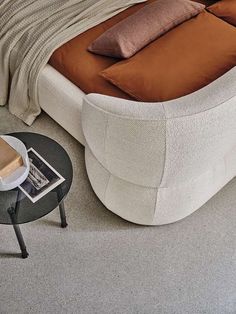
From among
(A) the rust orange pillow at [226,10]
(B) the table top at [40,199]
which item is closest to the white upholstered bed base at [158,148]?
(B) the table top at [40,199]

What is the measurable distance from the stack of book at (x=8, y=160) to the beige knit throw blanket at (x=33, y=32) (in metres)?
0.55

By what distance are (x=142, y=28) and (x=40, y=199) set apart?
844 millimetres

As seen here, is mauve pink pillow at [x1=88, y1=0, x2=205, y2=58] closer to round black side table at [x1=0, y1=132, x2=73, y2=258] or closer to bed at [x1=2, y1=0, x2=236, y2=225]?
bed at [x1=2, y1=0, x2=236, y2=225]

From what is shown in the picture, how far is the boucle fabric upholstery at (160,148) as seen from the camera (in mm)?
1270

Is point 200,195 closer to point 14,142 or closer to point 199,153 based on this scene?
point 199,153

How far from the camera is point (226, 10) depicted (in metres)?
1.92

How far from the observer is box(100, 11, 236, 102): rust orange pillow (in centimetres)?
156

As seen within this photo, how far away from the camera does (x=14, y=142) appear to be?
1.49 meters

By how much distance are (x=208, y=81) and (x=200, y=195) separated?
0.46 meters

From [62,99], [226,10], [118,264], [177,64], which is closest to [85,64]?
[62,99]

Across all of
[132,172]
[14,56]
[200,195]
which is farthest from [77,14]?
[200,195]

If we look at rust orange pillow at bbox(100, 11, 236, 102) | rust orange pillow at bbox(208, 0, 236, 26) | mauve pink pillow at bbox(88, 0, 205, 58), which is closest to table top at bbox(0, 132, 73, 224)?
rust orange pillow at bbox(100, 11, 236, 102)

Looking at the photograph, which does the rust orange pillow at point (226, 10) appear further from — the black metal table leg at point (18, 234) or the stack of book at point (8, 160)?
the black metal table leg at point (18, 234)

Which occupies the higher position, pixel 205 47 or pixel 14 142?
pixel 205 47
